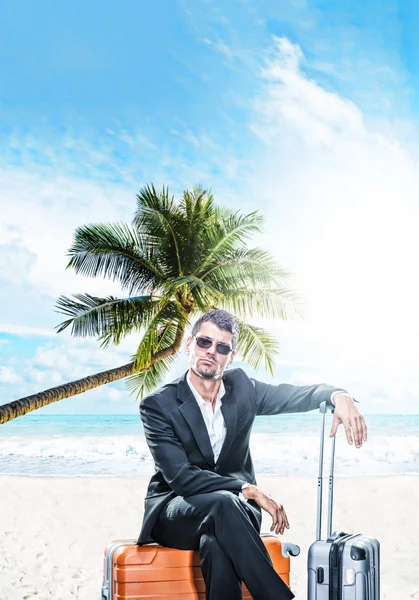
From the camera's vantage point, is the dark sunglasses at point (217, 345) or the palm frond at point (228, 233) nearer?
the dark sunglasses at point (217, 345)

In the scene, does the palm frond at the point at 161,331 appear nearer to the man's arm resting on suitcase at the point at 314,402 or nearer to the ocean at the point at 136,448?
the man's arm resting on suitcase at the point at 314,402

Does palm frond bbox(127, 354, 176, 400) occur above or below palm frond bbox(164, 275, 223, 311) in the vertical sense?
below

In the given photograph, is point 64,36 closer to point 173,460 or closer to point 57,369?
point 57,369

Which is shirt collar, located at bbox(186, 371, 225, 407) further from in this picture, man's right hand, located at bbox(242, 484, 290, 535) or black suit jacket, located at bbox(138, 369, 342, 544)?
man's right hand, located at bbox(242, 484, 290, 535)

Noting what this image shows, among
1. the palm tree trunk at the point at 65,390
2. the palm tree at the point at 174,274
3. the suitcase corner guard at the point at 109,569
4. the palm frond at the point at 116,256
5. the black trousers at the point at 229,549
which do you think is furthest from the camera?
the palm frond at the point at 116,256

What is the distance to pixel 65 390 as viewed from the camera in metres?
10.7

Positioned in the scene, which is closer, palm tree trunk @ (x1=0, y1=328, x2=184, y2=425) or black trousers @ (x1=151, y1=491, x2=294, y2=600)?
black trousers @ (x1=151, y1=491, x2=294, y2=600)

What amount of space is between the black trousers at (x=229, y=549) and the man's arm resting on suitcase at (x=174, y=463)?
7cm

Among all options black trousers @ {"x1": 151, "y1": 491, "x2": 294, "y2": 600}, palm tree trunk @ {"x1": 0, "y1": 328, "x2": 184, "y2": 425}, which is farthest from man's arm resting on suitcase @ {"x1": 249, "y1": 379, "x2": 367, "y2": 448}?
palm tree trunk @ {"x1": 0, "y1": 328, "x2": 184, "y2": 425}

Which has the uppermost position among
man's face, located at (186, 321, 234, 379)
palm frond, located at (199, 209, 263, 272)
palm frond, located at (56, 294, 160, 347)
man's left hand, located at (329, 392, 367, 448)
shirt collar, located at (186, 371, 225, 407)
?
palm frond, located at (199, 209, 263, 272)

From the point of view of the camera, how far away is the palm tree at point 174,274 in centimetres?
1295

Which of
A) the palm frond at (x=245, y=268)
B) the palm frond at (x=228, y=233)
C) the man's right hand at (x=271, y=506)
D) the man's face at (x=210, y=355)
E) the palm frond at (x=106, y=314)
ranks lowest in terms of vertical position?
the man's right hand at (x=271, y=506)

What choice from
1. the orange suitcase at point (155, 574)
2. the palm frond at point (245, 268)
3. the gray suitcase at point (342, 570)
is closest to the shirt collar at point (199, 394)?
the orange suitcase at point (155, 574)

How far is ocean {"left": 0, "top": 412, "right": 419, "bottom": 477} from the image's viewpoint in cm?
2627
